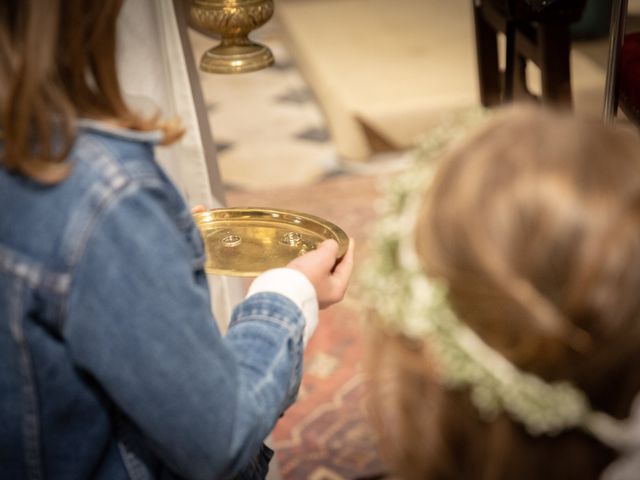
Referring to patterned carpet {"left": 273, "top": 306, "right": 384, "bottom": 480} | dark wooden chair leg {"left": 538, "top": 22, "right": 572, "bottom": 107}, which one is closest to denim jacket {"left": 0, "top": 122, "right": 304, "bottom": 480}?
patterned carpet {"left": 273, "top": 306, "right": 384, "bottom": 480}

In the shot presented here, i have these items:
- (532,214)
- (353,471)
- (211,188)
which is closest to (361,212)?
(353,471)

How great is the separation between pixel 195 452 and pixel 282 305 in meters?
0.23

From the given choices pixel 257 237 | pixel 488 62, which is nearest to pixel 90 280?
pixel 257 237

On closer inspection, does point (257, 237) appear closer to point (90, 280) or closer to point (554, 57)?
point (90, 280)

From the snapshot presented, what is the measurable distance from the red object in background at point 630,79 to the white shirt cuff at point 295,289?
1.36 metres

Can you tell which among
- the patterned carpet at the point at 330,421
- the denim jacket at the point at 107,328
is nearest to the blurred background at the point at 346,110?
the patterned carpet at the point at 330,421

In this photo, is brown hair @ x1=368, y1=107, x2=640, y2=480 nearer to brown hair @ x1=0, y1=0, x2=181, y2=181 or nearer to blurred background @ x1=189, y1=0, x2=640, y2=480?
brown hair @ x1=0, y1=0, x2=181, y2=181

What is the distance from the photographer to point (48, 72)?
2.55 ft

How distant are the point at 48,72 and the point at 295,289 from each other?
0.41m

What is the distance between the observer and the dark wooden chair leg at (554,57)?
2328 mm

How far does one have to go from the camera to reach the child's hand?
1.11m

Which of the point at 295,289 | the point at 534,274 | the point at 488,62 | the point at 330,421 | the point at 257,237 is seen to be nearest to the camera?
the point at 534,274

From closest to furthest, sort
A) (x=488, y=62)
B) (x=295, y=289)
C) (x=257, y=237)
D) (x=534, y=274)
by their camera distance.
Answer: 1. (x=534, y=274)
2. (x=295, y=289)
3. (x=257, y=237)
4. (x=488, y=62)

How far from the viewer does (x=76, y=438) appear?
898 mm
